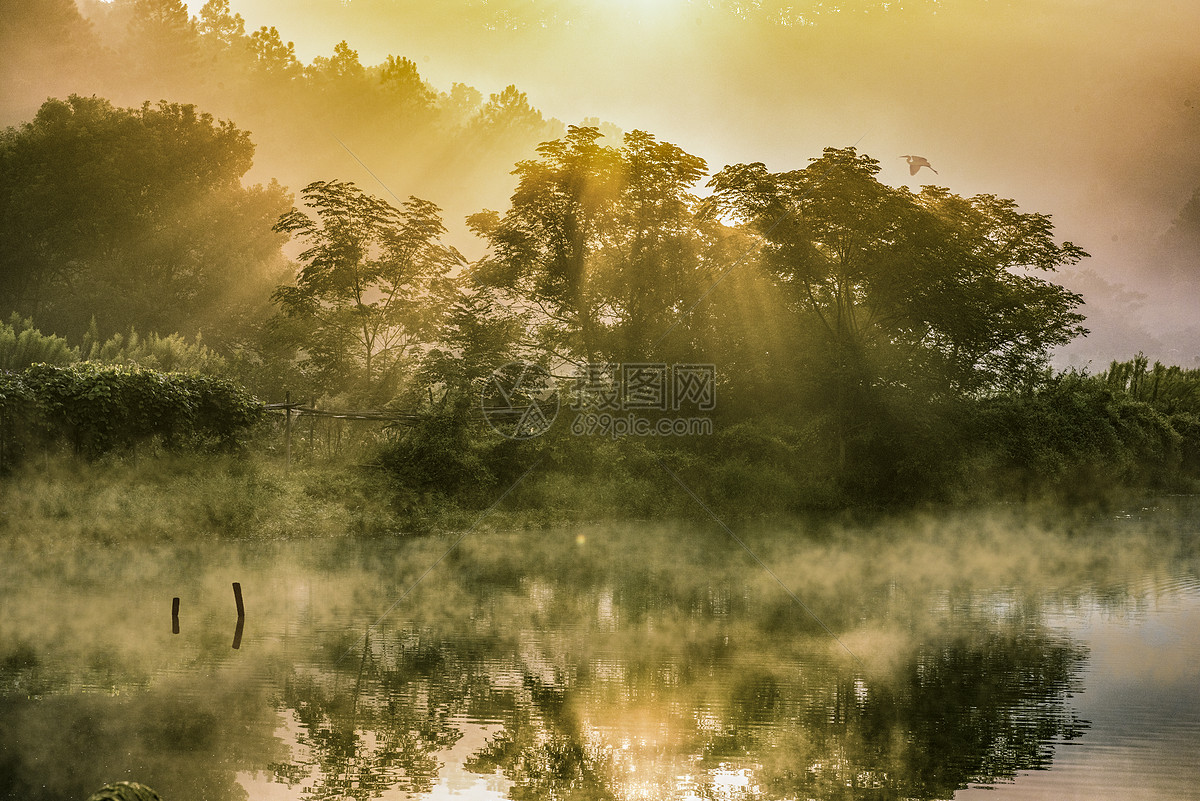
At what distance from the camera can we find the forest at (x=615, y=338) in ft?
77.2

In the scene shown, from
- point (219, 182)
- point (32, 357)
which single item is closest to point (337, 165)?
point (219, 182)

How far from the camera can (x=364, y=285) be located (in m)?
31.8

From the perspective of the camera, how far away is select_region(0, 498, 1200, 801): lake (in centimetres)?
643

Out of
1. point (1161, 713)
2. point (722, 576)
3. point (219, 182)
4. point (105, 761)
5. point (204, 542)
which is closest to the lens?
point (105, 761)

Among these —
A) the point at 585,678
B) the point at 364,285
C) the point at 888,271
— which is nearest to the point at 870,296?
the point at 888,271

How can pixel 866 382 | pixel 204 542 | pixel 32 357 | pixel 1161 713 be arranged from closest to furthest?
pixel 1161 713 → pixel 204 542 → pixel 32 357 → pixel 866 382

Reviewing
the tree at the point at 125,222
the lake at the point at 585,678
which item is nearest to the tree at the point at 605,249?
the lake at the point at 585,678

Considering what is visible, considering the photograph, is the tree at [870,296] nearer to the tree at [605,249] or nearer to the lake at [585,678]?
the tree at [605,249]

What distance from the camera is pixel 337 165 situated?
2495 inches

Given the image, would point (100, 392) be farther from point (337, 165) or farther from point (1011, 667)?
point (337, 165)

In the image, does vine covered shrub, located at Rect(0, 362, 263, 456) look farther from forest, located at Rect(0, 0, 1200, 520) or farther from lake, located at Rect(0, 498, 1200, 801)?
lake, located at Rect(0, 498, 1200, 801)

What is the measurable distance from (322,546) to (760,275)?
1690 centimetres

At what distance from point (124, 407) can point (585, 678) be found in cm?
1363

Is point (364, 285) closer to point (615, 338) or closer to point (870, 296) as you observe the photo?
point (615, 338)
